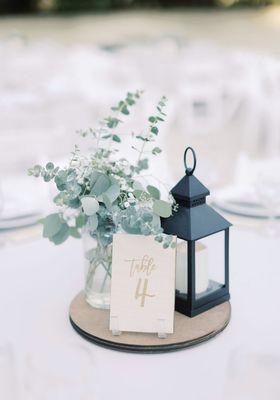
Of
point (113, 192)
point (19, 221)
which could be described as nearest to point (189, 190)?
point (113, 192)

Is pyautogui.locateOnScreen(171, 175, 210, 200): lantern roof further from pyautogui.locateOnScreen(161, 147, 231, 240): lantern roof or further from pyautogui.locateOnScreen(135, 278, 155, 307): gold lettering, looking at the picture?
pyautogui.locateOnScreen(135, 278, 155, 307): gold lettering

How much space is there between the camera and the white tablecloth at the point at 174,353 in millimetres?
1112

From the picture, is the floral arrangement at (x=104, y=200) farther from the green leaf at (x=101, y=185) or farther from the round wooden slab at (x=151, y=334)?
the round wooden slab at (x=151, y=334)

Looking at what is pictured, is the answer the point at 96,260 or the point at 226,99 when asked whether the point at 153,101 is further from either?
the point at 96,260

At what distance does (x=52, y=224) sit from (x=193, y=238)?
28 centimetres

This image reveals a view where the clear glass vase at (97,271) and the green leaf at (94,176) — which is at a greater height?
the green leaf at (94,176)

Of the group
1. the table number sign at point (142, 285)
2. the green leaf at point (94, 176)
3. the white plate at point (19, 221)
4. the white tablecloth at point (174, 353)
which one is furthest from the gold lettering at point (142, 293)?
the white plate at point (19, 221)

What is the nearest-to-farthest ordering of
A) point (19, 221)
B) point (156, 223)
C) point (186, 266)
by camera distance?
point (156, 223) < point (186, 266) < point (19, 221)

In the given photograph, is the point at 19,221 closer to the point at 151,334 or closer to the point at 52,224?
the point at 52,224

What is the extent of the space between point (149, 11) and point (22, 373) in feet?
45.7

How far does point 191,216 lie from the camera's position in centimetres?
125

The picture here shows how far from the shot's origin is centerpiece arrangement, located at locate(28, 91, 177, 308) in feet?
3.91

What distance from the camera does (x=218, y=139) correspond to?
4312 mm

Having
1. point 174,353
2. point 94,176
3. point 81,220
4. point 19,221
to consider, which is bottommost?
point 174,353
